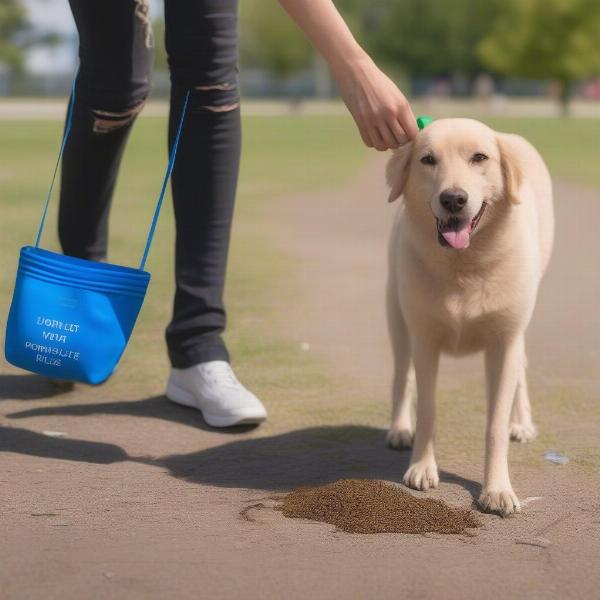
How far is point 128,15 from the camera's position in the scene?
13.8 feet

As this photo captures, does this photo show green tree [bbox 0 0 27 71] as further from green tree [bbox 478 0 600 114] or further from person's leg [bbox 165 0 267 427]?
person's leg [bbox 165 0 267 427]

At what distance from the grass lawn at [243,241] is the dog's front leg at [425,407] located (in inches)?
28.6

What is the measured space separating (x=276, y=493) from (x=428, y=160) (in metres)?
1.02

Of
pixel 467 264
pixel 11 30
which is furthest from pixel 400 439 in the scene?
pixel 11 30

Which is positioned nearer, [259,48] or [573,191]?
[573,191]

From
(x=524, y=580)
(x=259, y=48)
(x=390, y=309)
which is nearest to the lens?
(x=524, y=580)

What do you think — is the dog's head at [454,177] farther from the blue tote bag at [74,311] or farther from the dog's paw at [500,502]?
the blue tote bag at [74,311]

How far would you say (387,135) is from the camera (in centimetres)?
347

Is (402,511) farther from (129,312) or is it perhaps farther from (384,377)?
(384,377)

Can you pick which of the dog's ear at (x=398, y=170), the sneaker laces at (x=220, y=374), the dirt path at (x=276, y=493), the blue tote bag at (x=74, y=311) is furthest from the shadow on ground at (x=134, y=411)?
the dog's ear at (x=398, y=170)

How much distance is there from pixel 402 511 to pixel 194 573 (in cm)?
69

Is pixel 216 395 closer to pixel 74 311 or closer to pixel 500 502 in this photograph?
pixel 74 311

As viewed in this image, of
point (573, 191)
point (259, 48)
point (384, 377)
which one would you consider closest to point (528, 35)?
Answer: point (259, 48)

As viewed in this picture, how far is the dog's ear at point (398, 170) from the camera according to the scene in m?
3.46
